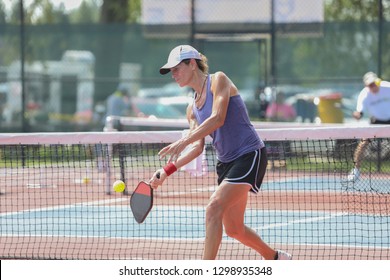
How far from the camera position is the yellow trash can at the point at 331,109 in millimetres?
18625

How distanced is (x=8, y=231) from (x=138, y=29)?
10781 millimetres

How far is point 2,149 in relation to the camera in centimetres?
1228

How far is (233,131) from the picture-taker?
285 inches

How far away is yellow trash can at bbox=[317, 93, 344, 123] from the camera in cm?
1862

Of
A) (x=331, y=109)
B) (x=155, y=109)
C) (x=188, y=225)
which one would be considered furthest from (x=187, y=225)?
(x=155, y=109)

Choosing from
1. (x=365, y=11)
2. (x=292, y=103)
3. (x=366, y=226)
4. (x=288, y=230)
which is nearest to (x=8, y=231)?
(x=288, y=230)

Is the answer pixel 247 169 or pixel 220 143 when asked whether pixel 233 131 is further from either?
pixel 247 169

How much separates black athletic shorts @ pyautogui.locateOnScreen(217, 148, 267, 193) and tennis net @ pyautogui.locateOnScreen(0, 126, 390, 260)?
132 cm

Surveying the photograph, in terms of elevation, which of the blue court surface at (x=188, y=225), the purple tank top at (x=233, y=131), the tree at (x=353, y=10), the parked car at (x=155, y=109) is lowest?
the blue court surface at (x=188, y=225)

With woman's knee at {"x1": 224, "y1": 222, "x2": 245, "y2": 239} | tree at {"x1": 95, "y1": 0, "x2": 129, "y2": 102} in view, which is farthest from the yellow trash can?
woman's knee at {"x1": 224, "y1": 222, "x2": 245, "y2": 239}

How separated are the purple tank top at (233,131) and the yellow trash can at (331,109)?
1149 centimetres

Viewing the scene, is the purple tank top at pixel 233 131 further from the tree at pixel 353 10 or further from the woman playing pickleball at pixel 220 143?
the tree at pixel 353 10

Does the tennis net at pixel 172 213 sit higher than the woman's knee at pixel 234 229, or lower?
lower

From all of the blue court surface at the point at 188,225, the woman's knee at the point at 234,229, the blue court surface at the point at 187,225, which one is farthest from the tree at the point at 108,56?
the woman's knee at the point at 234,229
